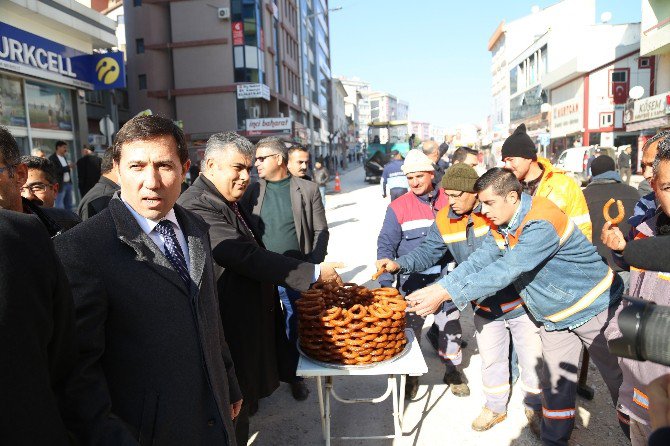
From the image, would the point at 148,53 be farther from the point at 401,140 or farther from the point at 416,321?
the point at 416,321

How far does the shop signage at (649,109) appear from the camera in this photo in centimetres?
2314

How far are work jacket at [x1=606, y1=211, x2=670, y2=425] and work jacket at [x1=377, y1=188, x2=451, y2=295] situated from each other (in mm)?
1895

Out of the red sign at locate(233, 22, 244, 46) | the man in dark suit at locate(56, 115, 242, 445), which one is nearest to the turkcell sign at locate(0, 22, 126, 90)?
the man in dark suit at locate(56, 115, 242, 445)

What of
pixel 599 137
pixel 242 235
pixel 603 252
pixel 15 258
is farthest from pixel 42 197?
pixel 599 137

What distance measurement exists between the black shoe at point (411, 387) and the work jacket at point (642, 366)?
1873 millimetres

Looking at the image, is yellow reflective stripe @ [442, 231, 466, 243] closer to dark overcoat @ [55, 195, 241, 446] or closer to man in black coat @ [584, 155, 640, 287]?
man in black coat @ [584, 155, 640, 287]

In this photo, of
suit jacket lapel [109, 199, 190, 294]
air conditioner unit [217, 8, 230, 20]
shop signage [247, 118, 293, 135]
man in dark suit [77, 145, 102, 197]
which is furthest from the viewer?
air conditioner unit [217, 8, 230, 20]

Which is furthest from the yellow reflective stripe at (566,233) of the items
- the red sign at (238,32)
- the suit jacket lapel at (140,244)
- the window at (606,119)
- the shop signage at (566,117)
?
the shop signage at (566,117)

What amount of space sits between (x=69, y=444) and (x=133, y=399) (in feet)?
1.73

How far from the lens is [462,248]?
409cm

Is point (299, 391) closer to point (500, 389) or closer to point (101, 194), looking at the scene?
point (500, 389)

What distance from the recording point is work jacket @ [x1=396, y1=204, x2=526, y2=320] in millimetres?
3691

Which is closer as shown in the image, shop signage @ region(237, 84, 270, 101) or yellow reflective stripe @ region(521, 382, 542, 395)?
yellow reflective stripe @ region(521, 382, 542, 395)

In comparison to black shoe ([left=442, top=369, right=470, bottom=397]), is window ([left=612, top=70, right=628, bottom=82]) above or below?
above
